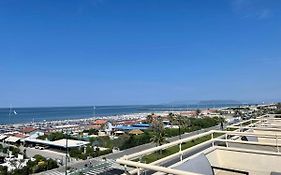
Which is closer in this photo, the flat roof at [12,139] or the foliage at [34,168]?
the foliage at [34,168]

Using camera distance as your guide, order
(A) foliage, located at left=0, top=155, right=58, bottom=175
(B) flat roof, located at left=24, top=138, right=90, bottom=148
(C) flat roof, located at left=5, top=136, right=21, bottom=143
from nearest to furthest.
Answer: (A) foliage, located at left=0, top=155, right=58, bottom=175 < (B) flat roof, located at left=24, top=138, right=90, bottom=148 < (C) flat roof, located at left=5, top=136, right=21, bottom=143

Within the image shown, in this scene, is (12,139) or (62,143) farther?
(12,139)

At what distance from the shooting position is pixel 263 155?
3479mm

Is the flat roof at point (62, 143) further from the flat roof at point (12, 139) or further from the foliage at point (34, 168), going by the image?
the foliage at point (34, 168)

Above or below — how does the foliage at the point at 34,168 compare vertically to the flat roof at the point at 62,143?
below

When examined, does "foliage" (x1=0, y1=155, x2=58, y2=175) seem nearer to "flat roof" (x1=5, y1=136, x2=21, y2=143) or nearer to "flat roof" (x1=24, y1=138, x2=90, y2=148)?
"flat roof" (x1=24, y1=138, x2=90, y2=148)

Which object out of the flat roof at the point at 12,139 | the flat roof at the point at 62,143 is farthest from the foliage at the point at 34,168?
the flat roof at the point at 12,139

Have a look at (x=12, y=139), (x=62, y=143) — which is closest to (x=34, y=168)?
(x=62, y=143)

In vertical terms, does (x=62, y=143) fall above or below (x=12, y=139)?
above

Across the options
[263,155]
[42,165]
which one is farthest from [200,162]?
[42,165]

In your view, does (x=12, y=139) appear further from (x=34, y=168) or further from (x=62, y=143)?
(x=34, y=168)

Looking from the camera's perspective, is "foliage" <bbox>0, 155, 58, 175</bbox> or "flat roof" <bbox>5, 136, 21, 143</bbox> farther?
"flat roof" <bbox>5, 136, 21, 143</bbox>

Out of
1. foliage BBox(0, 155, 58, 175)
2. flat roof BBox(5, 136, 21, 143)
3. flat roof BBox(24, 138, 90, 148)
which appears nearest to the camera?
foliage BBox(0, 155, 58, 175)

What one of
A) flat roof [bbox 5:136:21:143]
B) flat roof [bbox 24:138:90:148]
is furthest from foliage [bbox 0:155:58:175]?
flat roof [bbox 5:136:21:143]
